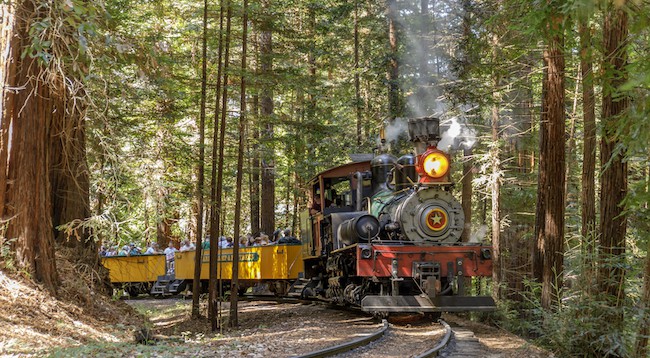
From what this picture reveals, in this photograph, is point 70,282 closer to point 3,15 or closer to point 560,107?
point 3,15

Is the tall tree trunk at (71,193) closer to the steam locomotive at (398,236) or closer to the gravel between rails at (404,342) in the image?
the steam locomotive at (398,236)

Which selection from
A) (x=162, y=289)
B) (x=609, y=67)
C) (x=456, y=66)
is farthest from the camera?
(x=162, y=289)

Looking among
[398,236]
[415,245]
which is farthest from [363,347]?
[398,236]

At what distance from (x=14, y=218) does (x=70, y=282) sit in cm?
154

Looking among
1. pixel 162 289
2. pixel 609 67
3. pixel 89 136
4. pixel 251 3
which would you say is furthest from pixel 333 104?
pixel 609 67

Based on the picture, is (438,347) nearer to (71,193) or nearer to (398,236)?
(398,236)

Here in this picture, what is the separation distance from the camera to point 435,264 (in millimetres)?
12000

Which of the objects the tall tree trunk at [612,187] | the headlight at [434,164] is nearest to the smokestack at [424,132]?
the headlight at [434,164]

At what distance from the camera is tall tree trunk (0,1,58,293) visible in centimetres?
937

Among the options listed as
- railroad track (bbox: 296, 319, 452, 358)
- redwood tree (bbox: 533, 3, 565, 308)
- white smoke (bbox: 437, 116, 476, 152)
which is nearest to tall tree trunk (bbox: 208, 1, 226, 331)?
railroad track (bbox: 296, 319, 452, 358)

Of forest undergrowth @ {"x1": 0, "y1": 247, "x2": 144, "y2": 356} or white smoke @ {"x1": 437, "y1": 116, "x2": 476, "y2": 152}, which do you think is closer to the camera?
forest undergrowth @ {"x1": 0, "y1": 247, "x2": 144, "y2": 356}

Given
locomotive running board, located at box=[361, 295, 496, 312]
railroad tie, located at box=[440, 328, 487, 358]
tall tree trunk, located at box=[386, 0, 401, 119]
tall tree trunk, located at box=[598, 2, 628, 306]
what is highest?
tall tree trunk, located at box=[386, 0, 401, 119]

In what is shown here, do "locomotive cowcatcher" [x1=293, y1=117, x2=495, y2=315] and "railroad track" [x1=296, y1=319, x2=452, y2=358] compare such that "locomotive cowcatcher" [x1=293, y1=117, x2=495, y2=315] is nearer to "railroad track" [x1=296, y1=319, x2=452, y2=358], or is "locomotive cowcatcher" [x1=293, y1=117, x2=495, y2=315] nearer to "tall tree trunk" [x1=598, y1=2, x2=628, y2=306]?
"railroad track" [x1=296, y1=319, x2=452, y2=358]

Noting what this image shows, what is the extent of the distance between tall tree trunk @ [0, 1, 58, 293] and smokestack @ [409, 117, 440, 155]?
245 inches
